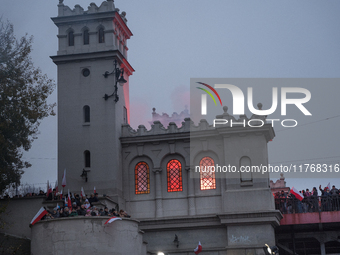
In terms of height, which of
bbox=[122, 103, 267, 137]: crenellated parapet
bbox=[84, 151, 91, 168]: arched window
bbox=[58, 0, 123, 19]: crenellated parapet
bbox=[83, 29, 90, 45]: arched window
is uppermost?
bbox=[58, 0, 123, 19]: crenellated parapet

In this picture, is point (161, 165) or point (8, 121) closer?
point (8, 121)

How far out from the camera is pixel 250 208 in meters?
38.9

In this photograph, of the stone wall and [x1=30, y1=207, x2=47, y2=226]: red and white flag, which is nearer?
the stone wall

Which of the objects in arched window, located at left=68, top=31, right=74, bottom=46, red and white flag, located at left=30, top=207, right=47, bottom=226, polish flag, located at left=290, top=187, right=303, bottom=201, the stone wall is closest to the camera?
the stone wall

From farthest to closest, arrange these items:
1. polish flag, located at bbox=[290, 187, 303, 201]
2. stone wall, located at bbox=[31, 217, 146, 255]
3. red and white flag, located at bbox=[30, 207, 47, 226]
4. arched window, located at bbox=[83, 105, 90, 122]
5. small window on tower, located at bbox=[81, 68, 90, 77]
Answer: small window on tower, located at bbox=[81, 68, 90, 77], arched window, located at bbox=[83, 105, 90, 122], polish flag, located at bbox=[290, 187, 303, 201], red and white flag, located at bbox=[30, 207, 47, 226], stone wall, located at bbox=[31, 217, 146, 255]

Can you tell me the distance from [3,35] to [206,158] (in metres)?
16.3

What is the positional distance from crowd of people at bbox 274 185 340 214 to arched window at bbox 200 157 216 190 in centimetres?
491

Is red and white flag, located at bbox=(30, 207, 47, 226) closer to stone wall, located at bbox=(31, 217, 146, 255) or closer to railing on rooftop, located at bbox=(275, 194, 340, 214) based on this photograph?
stone wall, located at bbox=(31, 217, 146, 255)

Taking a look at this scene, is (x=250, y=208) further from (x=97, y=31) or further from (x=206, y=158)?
(x=97, y=31)

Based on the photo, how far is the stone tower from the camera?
41344 mm

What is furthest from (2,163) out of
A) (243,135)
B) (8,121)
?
(243,135)

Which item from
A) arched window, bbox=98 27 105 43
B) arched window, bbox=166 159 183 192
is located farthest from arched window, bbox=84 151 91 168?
arched window, bbox=98 27 105 43

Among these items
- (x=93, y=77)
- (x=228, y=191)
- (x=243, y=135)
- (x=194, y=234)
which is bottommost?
(x=194, y=234)

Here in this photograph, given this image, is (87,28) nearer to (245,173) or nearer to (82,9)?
(82,9)
